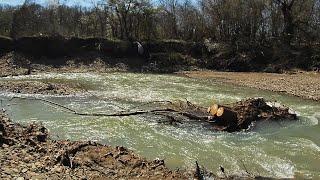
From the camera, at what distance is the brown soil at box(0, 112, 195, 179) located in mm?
9633

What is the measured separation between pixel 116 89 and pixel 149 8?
22.0 metres

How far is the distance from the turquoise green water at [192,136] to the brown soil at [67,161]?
4.36 ft

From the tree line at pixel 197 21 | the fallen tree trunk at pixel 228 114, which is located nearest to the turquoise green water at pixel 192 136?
the fallen tree trunk at pixel 228 114

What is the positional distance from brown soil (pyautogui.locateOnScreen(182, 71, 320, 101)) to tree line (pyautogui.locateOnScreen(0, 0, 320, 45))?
8.96 meters

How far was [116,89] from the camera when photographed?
27.6 m

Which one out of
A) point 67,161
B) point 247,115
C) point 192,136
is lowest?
point 192,136

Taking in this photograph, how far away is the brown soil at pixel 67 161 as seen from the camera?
31.6 feet

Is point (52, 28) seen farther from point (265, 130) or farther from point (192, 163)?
point (192, 163)

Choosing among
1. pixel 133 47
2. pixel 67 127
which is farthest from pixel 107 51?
pixel 67 127

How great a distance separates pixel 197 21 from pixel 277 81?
17.9m

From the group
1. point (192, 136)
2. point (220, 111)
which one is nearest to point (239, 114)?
point (220, 111)

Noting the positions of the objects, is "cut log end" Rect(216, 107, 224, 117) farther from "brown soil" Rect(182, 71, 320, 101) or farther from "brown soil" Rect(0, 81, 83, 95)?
"brown soil" Rect(0, 81, 83, 95)

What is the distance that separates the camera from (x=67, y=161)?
10.7 meters

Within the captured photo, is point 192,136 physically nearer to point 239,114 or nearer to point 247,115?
point 239,114
